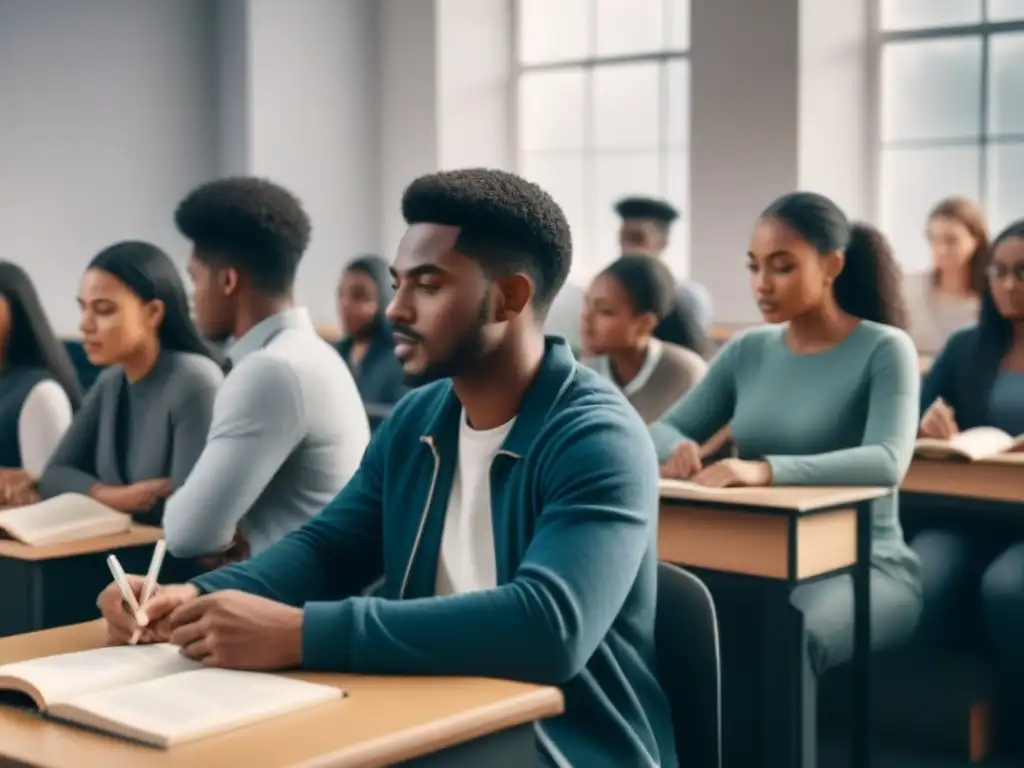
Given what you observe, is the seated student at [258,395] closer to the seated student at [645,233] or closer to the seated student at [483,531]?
the seated student at [483,531]

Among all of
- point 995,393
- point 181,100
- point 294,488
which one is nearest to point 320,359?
point 294,488

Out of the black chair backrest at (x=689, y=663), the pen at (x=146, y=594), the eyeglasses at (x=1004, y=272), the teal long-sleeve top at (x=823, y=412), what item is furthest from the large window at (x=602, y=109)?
the pen at (x=146, y=594)

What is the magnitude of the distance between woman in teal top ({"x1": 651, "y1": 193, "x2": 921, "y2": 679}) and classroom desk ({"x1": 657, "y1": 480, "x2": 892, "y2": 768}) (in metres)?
0.06

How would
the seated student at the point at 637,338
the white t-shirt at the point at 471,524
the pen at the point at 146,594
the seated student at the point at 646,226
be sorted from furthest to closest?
the seated student at the point at 646,226
the seated student at the point at 637,338
the white t-shirt at the point at 471,524
the pen at the point at 146,594

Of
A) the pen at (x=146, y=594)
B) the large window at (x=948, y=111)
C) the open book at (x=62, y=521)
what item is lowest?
the open book at (x=62, y=521)

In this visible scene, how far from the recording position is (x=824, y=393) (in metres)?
3.29

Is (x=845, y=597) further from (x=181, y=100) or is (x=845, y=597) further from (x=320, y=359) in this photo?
(x=181, y=100)

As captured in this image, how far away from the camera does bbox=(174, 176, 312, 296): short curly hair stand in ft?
9.31

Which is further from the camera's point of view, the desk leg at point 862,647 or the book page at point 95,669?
the desk leg at point 862,647

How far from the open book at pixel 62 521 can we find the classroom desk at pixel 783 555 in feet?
3.53

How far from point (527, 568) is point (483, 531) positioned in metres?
0.23

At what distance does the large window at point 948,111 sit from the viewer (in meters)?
6.67

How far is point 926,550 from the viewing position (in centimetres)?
352

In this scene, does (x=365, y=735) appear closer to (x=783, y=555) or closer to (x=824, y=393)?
(x=783, y=555)
